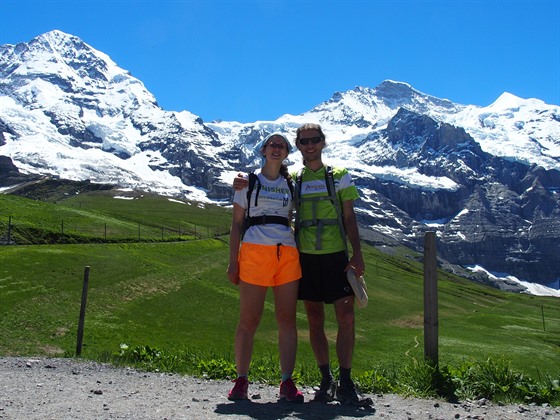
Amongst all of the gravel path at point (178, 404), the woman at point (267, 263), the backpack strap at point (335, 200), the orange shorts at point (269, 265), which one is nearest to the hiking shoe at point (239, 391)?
the woman at point (267, 263)

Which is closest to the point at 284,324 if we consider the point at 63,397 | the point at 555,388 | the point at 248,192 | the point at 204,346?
the point at 248,192

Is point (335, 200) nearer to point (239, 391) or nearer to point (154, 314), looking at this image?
point (239, 391)

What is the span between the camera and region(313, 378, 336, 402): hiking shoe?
984cm

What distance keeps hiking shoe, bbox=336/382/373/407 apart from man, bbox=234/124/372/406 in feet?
0.28

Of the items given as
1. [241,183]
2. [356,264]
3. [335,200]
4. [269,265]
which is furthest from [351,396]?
[241,183]

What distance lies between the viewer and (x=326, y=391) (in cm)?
995

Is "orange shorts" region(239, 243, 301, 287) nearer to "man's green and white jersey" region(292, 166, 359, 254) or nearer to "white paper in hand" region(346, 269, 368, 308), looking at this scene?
"man's green and white jersey" region(292, 166, 359, 254)

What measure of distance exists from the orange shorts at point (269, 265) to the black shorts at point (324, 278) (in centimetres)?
34

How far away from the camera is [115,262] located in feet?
187

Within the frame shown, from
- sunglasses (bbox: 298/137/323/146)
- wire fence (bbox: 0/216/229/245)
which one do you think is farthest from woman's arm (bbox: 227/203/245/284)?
wire fence (bbox: 0/216/229/245)

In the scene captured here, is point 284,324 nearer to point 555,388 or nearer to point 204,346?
point 555,388

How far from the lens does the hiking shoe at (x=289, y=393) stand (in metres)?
9.72

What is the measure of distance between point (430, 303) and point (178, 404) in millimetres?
5581

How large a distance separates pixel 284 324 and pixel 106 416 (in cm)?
333
